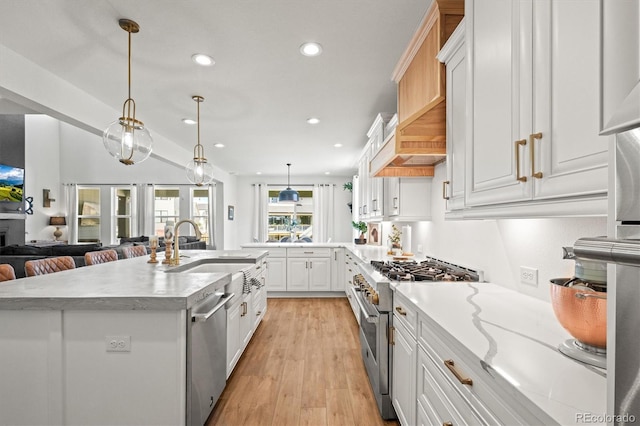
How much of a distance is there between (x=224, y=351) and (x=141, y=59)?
7.68 ft

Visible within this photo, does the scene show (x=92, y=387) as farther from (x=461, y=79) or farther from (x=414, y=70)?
(x=414, y=70)

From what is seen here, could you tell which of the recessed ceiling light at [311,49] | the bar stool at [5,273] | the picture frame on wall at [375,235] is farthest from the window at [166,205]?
the recessed ceiling light at [311,49]

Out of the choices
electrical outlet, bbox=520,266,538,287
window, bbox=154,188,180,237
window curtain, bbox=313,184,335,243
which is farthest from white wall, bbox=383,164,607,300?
window, bbox=154,188,180,237

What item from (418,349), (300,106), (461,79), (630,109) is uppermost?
(300,106)

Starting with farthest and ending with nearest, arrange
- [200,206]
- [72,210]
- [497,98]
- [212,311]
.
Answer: [200,206] → [72,210] → [212,311] → [497,98]

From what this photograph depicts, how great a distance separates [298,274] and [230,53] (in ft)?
12.2

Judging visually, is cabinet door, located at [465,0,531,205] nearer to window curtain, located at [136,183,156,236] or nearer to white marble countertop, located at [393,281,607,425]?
white marble countertop, located at [393,281,607,425]

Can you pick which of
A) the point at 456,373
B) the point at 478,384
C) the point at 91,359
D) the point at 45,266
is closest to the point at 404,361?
→ the point at 456,373

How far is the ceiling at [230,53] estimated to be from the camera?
1976 mm

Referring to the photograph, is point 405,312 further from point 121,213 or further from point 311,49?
point 121,213

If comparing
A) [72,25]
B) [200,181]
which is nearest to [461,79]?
[72,25]

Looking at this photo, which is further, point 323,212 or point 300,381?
point 323,212

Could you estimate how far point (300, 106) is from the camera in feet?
11.8

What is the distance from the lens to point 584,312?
2.89 ft
